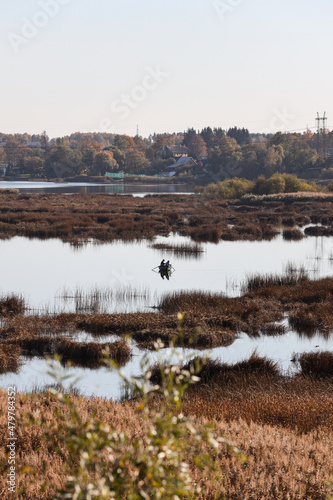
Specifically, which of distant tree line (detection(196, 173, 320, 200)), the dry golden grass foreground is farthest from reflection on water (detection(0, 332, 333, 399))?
distant tree line (detection(196, 173, 320, 200))

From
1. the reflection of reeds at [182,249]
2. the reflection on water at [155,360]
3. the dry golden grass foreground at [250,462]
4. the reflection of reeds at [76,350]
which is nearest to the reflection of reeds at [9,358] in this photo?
the reflection on water at [155,360]

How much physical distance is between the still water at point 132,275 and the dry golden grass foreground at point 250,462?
16.5 feet

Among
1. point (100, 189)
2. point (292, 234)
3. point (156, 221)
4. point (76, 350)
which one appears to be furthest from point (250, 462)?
point (100, 189)

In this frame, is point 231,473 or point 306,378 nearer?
point 231,473

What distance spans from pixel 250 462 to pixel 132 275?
21.6 metres

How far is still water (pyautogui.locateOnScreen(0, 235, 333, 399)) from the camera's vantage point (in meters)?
15.5

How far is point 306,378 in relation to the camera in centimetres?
1407

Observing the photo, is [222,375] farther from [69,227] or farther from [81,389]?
Answer: [69,227]

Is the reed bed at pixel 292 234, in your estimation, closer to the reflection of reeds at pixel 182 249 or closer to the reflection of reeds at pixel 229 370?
the reflection of reeds at pixel 182 249

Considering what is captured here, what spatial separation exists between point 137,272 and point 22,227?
70.5ft

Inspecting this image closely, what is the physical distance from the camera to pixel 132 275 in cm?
2881

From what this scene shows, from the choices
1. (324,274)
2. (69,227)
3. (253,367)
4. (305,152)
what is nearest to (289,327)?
(253,367)

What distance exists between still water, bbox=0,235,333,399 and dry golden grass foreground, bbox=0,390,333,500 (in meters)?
5.04

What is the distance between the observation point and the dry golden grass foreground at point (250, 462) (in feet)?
21.8
